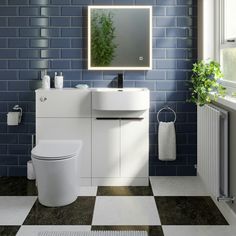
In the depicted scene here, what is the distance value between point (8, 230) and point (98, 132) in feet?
4.54

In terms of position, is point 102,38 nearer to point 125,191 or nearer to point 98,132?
point 98,132

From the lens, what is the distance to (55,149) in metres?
3.54

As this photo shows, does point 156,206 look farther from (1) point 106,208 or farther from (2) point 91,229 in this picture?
(2) point 91,229

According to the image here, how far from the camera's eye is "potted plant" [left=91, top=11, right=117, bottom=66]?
4199mm

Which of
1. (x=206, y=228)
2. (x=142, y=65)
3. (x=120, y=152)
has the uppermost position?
(x=142, y=65)

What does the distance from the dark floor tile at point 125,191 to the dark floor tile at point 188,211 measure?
0.22 m

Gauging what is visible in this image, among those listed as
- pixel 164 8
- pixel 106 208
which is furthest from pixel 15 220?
pixel 164 8

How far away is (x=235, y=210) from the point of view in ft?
9.79

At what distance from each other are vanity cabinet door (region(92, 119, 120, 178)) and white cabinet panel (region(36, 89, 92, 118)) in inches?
7.4

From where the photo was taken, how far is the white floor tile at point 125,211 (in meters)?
3.12

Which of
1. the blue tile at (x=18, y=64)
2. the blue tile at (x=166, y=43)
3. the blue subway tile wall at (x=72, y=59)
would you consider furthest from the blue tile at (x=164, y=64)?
the blue tile at (x=18, y=64)

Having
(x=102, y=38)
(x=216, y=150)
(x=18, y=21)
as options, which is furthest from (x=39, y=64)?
(x=216, y=150)

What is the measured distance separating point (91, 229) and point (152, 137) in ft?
5.35

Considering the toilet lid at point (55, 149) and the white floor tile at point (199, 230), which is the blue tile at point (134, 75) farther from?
the white floor tile at point (199, 230)
